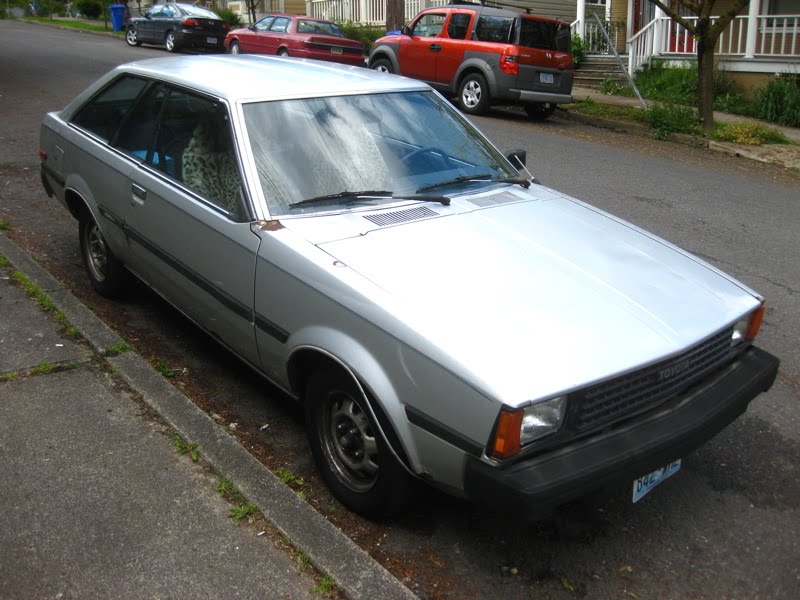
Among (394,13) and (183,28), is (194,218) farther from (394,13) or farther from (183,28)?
(183,28)

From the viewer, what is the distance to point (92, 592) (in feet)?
Result: 9.56

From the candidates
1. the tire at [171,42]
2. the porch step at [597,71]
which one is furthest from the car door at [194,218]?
the tire at [171,42]

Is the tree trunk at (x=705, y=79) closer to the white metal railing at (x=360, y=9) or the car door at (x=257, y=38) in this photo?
the car door at (x=257, y=38)

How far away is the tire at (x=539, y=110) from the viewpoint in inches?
597

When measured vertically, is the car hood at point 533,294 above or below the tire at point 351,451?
above

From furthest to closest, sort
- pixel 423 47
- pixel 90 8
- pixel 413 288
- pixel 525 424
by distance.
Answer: pixel 90 8
pixel 423 47
pixel 413 288
pixel 525 424

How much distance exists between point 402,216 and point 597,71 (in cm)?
1714

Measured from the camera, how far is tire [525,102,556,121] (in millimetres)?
15156

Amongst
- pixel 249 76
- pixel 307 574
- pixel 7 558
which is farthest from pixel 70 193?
pixel 307 574

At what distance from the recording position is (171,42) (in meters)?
25.0

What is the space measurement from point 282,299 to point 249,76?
5.14 ft

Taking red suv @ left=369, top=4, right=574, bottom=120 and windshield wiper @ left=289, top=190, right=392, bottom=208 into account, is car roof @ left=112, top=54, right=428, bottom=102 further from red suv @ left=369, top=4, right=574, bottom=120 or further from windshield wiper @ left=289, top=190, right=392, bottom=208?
red suv @ left=369, top=4, right=574, bottom=120

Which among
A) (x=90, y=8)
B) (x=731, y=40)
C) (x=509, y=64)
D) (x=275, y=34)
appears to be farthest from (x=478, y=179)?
(x=90, y=8)

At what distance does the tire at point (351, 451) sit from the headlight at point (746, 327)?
154cm
